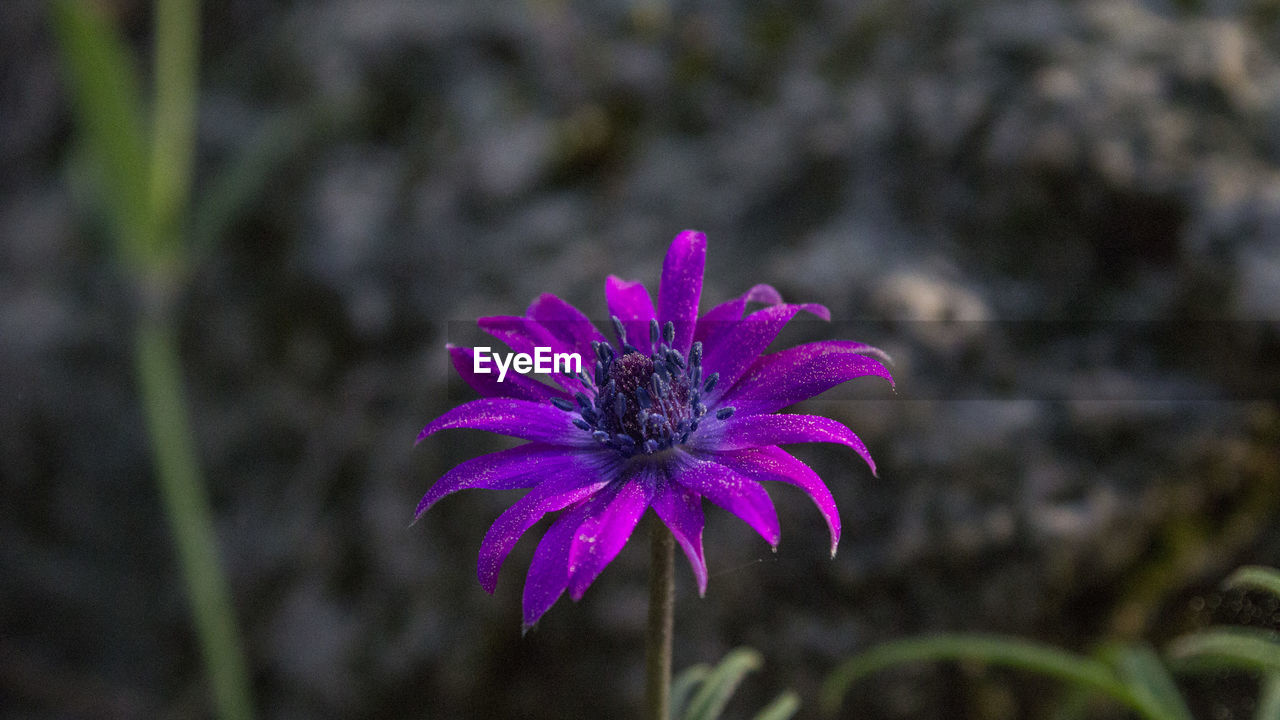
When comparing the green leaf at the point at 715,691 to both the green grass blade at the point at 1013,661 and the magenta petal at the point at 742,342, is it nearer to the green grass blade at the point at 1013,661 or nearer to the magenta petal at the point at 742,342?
the magenta petal at the point at 742,342

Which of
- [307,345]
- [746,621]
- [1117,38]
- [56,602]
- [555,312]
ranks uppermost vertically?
[1117,38]

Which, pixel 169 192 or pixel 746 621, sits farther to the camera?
pixel 169 192

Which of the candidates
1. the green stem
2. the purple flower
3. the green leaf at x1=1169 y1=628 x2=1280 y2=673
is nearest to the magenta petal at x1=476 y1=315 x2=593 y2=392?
the purple flower

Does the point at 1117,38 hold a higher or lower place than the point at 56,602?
higher

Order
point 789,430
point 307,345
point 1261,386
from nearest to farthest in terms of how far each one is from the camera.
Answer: point 789,430, point 1261,386, point 307,345

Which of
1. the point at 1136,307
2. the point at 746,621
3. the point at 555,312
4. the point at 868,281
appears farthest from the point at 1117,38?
the point at 555,312

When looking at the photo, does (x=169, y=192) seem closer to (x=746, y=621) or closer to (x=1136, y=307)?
(x=746, y=621)

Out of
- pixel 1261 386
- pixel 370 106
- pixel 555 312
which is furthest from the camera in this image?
pixel 370 106
